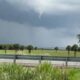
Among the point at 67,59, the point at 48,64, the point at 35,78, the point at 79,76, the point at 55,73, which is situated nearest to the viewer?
the point at 35,78

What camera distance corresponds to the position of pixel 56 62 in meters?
35.2

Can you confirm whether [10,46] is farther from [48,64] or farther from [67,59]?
[48,64]

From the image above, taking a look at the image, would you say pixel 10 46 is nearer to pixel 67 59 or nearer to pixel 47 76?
pixel 67 59

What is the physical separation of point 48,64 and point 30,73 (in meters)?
4.42

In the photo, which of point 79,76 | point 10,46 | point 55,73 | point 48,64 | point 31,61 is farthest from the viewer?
point 10,46

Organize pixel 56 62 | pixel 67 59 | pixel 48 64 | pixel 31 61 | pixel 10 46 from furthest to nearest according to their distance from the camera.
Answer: pixel 10 46 → pixel 31 61 → pixel 56 62 → pixel 67 59 → pixel 48 64

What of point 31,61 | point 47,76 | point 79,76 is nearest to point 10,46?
point 31,61

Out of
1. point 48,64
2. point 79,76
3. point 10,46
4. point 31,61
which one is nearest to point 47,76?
point 48,64

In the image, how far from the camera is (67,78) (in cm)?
2075

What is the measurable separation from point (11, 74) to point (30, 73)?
2.75 feet

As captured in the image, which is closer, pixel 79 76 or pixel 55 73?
pixel 55 73

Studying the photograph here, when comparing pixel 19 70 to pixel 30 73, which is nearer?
pixel 30 73

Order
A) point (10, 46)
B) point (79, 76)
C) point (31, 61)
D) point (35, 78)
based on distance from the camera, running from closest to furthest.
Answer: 1. point (35, 78)
2. point (79, 76)
3. point (31, 61)
4. point (10, 46)

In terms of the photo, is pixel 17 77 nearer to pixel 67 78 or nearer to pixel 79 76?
pixel 67 78
